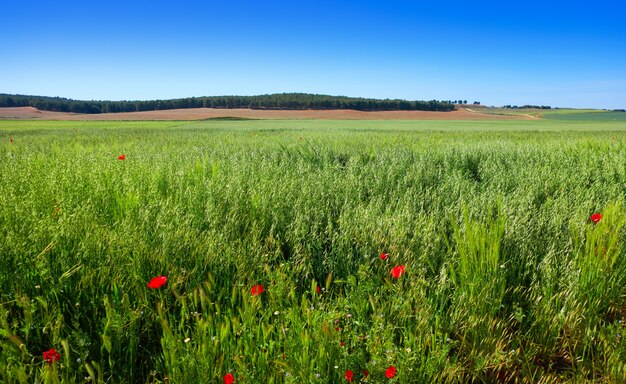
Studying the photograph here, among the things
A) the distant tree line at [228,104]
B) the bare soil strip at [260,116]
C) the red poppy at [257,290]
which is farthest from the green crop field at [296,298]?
the distant tree line at [228,104]

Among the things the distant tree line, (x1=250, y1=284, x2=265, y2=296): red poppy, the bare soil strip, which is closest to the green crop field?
(x1=250, y1=284, x2=265, y2=296): red poppy

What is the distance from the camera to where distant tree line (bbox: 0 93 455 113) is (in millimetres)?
70250

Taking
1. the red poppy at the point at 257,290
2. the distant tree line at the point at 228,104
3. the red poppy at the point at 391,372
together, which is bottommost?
the red poppy at the point at 391,372

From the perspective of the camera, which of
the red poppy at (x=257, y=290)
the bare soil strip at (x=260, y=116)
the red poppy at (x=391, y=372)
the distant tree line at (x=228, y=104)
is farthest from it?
the distant tree line at (x=228, y=104)

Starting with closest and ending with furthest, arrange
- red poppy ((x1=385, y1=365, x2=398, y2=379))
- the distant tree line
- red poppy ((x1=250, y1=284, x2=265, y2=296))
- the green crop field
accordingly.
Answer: red poppy ((x1=385, y1=365, x2=398, y2=379))
the green crop field
red poppy ((x1=250, y1=284, x2=265, y2=296))
the distant tree line

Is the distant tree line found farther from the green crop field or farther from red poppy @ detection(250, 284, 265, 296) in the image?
red poppy @ detection(250, 284, 265, 296)

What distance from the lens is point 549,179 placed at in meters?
4.03

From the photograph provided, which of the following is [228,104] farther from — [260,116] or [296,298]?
[296,298]

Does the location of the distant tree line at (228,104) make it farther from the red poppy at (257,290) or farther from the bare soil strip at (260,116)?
the red poppy at (257,290)

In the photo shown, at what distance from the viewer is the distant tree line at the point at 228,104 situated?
7025 cm

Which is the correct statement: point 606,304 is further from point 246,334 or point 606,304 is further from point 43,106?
point 43,106

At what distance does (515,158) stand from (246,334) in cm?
534

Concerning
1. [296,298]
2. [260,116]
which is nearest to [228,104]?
[260,116]

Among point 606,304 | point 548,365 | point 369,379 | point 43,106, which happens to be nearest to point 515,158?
point 606,304
